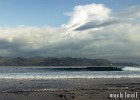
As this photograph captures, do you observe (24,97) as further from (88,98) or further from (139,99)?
(139,99)

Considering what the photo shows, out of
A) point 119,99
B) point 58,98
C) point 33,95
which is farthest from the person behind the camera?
point 33,95

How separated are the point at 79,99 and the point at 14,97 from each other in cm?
648

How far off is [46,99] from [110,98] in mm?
5950

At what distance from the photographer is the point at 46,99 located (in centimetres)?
3180

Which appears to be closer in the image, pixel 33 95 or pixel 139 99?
pixel 139 99

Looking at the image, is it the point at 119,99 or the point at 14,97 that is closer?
the point at 119,99

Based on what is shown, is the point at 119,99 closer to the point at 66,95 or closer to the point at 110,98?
Result: the point at 110,98

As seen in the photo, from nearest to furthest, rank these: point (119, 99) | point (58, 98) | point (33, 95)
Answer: point (119, 99) → point (58, 98) → point (33, 95)

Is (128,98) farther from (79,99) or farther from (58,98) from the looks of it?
(58,98)

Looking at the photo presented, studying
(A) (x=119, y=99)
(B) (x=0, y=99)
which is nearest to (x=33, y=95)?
(B) (x=0, y=99)

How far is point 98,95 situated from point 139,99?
5093 millimetres

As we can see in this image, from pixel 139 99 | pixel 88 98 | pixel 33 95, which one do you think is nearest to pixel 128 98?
pixel 139 99

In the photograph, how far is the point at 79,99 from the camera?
31266 millimetres

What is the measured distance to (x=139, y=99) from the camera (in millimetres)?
30094
